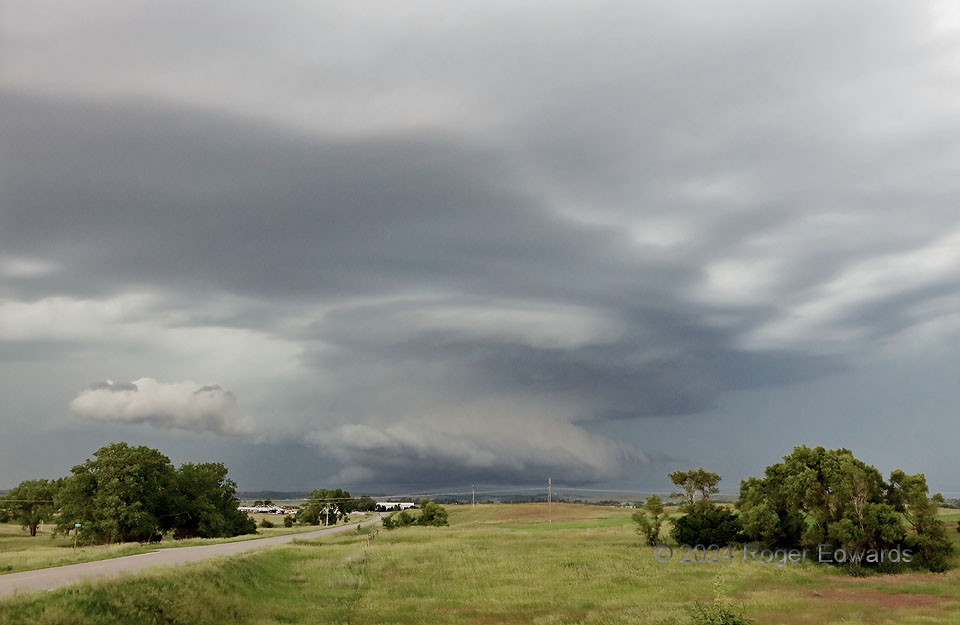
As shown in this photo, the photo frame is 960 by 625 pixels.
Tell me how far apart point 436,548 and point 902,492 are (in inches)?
1779

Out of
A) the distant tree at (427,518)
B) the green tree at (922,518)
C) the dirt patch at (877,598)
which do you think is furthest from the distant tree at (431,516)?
the dirt patch at (877,598)

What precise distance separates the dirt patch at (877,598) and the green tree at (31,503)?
5553 inches

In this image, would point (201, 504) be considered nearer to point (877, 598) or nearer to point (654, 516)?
point (654, 516)

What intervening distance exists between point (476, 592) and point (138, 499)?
2562 inches

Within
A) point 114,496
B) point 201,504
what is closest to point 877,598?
point 114,496

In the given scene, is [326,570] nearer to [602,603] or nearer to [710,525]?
[602,603]

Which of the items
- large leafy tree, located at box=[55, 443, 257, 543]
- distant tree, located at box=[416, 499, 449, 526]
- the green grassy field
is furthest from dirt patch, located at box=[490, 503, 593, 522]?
the green grassy field

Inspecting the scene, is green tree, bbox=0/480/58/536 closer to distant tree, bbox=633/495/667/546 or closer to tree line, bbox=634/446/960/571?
distant tree, bbox=633/495/667/546

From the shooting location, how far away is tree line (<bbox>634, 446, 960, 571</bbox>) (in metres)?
61.6

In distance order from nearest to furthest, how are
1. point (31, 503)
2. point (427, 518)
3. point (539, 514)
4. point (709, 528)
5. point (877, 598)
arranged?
point (877, 598)
point (709, 528)
point (427, 518)
point (31, 503)
point (539, 514)

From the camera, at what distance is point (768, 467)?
77.4 metres

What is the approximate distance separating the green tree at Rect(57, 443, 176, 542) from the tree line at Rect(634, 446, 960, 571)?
6368 centimetres

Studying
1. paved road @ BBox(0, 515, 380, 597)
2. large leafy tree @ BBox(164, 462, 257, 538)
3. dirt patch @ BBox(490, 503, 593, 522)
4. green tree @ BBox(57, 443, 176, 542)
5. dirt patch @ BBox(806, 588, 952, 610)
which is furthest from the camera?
dirt patch @ BBox(490, 503, 593, 522)

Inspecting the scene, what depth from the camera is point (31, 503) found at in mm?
146125
